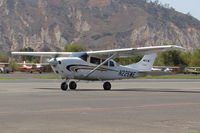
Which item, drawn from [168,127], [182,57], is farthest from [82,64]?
[182,57]

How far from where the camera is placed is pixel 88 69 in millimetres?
32781

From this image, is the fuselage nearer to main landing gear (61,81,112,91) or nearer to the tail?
main landing gear (61,81,112,91)

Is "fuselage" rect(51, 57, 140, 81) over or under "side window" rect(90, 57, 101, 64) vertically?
under

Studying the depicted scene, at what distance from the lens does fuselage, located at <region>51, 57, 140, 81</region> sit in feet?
104

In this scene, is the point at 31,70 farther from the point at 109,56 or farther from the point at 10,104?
the point at 10,104

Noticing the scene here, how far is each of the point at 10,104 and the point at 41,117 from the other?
470cm

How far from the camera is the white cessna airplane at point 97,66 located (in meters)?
31.9

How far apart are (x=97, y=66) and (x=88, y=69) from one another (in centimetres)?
67

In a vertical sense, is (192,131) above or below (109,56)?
below

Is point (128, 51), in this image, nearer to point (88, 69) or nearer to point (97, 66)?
point (97, 66)

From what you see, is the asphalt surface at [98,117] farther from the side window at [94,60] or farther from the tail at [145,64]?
the tail at [145,64]

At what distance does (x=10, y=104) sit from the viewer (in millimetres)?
20469

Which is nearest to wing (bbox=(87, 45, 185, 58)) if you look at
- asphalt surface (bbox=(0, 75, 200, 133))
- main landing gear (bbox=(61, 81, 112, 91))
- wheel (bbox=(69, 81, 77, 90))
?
main landing gear (bbox=(61, 81, 112, 91))

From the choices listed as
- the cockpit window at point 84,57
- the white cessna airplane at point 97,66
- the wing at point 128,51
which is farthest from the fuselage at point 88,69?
the wing at point 128,51
